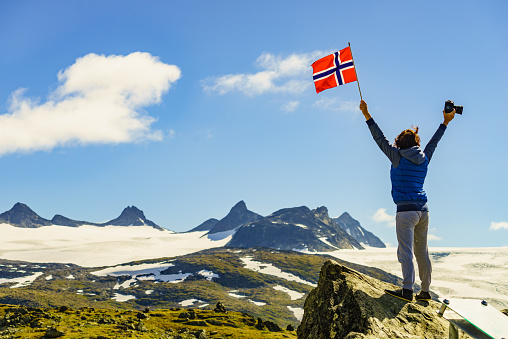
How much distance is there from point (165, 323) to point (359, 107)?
3160 inches

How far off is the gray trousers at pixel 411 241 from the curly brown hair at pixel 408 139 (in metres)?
1.93

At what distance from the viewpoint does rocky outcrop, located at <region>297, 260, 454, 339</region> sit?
9237 mm

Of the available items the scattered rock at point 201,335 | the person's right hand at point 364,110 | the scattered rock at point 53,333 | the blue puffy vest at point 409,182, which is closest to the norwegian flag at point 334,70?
the person's right hand at point 364,110

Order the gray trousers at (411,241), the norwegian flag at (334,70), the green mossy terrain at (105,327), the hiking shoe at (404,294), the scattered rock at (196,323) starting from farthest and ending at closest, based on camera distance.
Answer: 1. the scattered rock at (196,323)
2. the green mossy terrain at (105,327)
3. the norwegian flag at (334,70)
4. the hiking shoe at (404,294)
5. the gray trousers at (411,241)

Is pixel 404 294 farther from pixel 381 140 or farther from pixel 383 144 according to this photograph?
pixel 381 140

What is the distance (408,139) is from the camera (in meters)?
10.6

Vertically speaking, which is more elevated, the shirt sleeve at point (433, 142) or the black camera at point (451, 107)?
the black camera at point (451, 107)

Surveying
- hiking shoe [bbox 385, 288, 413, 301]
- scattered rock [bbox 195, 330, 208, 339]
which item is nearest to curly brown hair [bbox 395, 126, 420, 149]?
hiking shoe [bbox 385, 288, 413, 301]

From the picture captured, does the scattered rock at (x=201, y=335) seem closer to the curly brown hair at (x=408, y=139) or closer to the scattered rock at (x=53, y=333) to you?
the scattered rock at (x=53, y=333)

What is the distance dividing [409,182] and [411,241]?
1601 millimetres

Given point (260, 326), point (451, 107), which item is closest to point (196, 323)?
point (260, 326)

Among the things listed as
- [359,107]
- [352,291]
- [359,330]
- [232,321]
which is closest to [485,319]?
[359,330]

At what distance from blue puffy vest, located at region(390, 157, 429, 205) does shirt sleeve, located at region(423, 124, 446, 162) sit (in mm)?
540

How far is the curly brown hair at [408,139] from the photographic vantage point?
34.6 ft
